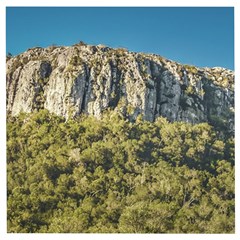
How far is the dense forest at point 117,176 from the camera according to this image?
501 inches

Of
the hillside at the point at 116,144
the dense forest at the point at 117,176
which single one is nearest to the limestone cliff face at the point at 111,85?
the hillside at the point at 116,144

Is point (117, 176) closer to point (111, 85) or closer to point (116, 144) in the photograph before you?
point (116, 144)

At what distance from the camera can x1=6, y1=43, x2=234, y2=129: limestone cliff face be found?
61.1 feet

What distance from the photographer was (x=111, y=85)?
19016mm

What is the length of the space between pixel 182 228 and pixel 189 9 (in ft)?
21.7

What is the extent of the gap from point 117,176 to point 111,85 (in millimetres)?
5203

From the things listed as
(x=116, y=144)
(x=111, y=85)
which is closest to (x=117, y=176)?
(x=116, y=144)

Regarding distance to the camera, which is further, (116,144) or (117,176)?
(116,144)

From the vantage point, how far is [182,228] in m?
12.1

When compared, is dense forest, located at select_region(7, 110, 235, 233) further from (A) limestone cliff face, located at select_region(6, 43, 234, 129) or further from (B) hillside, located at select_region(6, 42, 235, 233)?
(A) limestone cliff face, located at select_region(6, 43, 234, 129)

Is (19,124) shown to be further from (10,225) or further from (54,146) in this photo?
(10,225)

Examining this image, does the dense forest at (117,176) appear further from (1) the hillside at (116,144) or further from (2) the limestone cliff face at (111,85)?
(2) the limestone cliff face at (111,85)

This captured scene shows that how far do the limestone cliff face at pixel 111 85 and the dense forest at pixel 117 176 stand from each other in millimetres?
674

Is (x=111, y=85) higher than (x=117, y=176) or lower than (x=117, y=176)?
higher
